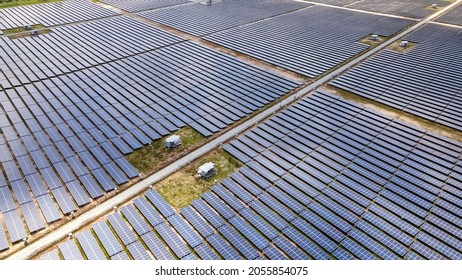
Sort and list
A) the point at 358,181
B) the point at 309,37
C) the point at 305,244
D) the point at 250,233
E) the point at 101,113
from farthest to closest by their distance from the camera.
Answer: the point at 309,37 → the point at 101,113 → the point at 358,181 → the point at 250,233 → the point at 305,244

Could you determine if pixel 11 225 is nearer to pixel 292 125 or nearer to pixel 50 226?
pixel 50 226

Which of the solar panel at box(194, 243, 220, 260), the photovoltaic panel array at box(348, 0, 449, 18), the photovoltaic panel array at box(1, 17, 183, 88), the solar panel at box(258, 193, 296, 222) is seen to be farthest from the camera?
the photovoltaic panel array at box(348, 0, 449, 18)

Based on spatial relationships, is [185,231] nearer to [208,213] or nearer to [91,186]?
[208,213]

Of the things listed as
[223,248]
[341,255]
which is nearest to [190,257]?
[223,248]

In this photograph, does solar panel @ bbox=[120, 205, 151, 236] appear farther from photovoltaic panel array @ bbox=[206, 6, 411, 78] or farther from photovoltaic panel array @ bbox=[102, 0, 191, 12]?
photovoltaic panel array @ bbox=[102, 0, 191, 12]

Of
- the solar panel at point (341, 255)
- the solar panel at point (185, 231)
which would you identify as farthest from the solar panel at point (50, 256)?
the solar panel at point (341, 255)

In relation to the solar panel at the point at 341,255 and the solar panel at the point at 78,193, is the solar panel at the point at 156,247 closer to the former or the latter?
the solar panel at the point at 78,193

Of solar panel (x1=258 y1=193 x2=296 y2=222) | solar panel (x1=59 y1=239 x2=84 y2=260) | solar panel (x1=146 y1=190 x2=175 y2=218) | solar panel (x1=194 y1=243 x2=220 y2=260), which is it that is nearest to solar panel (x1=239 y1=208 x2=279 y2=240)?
solar panel (x1=258 y1=193 x2=296 y2=222)
